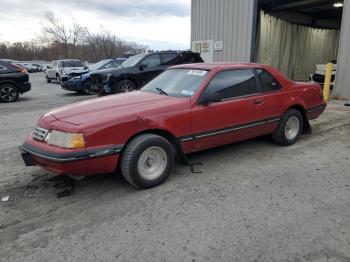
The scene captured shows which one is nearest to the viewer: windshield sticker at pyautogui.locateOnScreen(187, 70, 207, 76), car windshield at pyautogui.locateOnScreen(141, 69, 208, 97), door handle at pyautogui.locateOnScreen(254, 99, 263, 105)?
car windshield at pyautogui.locateOnScreen(141, 69, 208, 97)

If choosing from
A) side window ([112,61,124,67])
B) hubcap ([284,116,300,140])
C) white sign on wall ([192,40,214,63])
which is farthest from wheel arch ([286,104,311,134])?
side window ([112,61,124,67])

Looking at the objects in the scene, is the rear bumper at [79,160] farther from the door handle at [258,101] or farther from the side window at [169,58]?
the side window at [169,58]

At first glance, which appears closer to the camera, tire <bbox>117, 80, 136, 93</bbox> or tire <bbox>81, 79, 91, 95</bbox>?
tire <bbox>117, 80, 136, 93</bbox>

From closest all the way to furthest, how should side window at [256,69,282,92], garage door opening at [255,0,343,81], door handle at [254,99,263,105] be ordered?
door handle at [254,99,263,105], side window at [256,69,282,92], garage door opening at [255,0,343,81]

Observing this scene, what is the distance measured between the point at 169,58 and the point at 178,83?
6.91 metres

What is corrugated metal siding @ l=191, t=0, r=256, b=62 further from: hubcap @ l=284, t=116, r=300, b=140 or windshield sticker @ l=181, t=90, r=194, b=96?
windshield sticker @ l=181, t=90, r=194, b=96

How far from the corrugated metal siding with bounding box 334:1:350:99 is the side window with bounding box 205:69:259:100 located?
681 centimetres

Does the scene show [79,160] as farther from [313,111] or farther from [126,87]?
[126,87]

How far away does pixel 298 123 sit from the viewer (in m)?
5.63

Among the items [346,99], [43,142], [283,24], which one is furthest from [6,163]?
[283,24]

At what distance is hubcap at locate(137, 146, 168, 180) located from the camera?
3.78 metres

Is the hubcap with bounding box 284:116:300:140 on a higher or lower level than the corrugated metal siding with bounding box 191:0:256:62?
lower

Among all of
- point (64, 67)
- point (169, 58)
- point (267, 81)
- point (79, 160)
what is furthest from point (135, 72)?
point (64, 67)

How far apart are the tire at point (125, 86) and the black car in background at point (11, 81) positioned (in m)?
3.99
